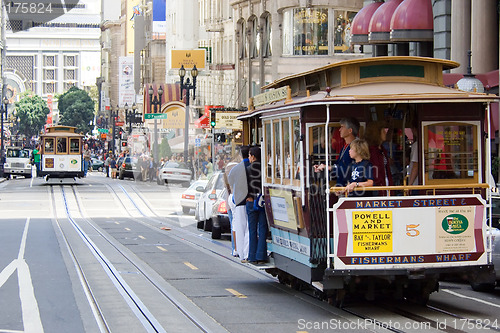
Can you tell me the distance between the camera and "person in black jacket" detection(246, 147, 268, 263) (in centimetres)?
1452

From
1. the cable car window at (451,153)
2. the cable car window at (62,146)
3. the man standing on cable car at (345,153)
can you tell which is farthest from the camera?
the cable car window at (62,146)

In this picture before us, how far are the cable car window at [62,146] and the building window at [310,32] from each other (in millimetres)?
15733

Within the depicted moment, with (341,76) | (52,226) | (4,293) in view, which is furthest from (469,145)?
(52,226)

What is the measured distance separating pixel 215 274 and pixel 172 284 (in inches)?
59.0

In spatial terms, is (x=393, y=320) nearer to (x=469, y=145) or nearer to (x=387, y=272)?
(x=387, y=272)

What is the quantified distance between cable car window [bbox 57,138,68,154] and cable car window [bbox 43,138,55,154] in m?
0.33

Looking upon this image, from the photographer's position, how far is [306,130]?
1232 cm

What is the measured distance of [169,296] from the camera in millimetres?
13773

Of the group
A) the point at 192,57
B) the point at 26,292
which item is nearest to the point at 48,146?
the point at 192,57

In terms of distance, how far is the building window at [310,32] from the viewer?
4631cm

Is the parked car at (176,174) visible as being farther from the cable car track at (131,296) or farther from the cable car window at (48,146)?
the cable car track at (131,296)

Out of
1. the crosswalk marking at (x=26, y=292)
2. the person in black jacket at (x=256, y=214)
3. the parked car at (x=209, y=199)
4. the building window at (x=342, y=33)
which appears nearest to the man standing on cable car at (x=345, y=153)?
the person in black jacket at (x=256, y=214)

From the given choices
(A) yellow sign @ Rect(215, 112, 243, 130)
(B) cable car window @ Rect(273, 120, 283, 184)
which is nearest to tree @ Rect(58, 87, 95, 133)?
(A) yellow sign @ Rect(215, 112, 243, 130)

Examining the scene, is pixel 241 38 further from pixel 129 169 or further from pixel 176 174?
pixel 129 169
